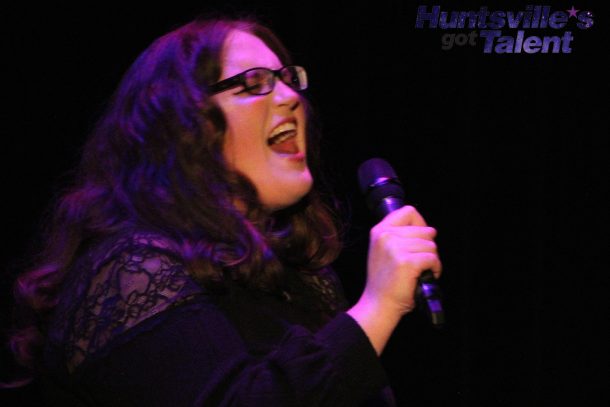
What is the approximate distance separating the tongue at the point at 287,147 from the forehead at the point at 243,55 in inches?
7.0

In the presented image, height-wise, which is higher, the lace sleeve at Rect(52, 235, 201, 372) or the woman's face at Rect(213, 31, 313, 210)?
the woman's face at Rect(213, 31, 313, 210)

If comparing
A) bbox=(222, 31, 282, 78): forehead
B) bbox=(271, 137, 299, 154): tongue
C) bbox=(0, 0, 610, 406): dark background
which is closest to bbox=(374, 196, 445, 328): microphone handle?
bbox=(271, 137, 299, 154): tongue

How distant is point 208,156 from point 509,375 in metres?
1.83

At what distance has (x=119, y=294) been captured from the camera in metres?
1.00

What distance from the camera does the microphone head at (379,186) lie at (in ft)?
4.22

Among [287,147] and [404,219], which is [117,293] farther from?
[287,147]

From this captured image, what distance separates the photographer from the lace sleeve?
0.98 meters

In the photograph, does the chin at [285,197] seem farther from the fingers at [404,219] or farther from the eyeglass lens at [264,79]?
the fingers at [404,219]

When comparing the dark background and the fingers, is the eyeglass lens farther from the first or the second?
the dark background

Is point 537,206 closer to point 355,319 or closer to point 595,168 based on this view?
point 595,168

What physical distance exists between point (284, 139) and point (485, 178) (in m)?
Answer: 1.35

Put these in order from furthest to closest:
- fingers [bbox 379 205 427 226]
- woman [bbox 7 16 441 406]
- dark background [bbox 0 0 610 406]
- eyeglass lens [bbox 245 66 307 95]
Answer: dark background [bbox 0 0 610 406] < eyeglass lens [bbox 245 66 307 95] < fingers [bbox 379 205 427 226] < woman [bbox 7 16 441 406]

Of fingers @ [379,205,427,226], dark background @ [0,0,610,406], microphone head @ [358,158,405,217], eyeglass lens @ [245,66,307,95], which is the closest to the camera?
fingers @ [379,205,427,226]

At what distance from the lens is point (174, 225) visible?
1.15 meters
